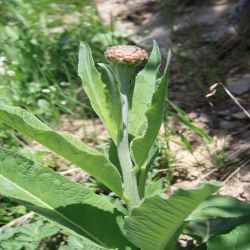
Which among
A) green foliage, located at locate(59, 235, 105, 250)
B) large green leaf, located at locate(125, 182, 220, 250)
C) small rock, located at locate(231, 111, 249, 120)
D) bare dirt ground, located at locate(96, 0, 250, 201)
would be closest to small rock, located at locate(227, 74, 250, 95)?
bare dirt ground, located at locate(96, 0, 250, 201)

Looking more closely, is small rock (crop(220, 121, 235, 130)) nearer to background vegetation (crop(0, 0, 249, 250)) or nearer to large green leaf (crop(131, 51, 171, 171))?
background vegetation (crop(0, 0, 249, 250))

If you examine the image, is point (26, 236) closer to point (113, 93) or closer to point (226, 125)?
point (113, 93)

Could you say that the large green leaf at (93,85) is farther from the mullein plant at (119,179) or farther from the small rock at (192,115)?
the small rock at (192,115)

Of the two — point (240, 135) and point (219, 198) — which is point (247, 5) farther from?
point (219, 198)

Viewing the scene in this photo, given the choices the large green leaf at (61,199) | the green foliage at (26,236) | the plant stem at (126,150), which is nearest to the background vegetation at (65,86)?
the green foliage at (26,236)

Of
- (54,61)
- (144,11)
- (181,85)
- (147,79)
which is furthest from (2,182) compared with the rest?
(144,11)

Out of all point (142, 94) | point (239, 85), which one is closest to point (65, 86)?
point (239, 85)

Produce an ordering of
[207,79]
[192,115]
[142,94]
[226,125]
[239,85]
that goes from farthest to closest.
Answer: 1. [207,79]
2. [239,85]
3. [192,115]
4. [226,125]
5. [142,94]

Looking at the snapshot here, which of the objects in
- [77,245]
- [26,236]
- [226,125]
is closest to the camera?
[77,245]
